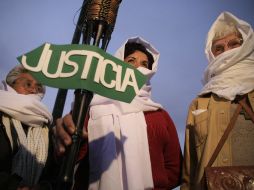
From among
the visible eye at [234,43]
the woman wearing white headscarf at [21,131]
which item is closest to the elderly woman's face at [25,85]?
the woman wearing white headscarf at [21,131]

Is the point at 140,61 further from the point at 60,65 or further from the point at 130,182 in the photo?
the point at 60,65

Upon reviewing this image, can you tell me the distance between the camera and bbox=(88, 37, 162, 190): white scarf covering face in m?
1.86

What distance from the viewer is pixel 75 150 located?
3.85 feet

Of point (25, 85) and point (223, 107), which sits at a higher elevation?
point (25, 85)

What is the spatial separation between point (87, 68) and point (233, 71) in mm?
1511

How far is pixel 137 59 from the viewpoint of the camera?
2590 mm

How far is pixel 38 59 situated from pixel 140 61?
1.39 meters

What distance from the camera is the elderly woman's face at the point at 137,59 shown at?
2.55m

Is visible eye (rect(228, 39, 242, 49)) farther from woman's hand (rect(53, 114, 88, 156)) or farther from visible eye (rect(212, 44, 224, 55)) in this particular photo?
woman's hand (rect(53, 114, 88, 156))

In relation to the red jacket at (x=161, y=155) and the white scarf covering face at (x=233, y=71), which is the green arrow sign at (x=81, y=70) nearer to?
the red jacket at (x=161, y=155)

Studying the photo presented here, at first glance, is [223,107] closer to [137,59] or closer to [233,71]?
[233,71]

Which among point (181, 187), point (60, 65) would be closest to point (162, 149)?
point (181, 187)

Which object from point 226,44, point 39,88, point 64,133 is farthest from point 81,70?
point 226,44

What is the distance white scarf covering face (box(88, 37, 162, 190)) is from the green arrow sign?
2.47 feet
